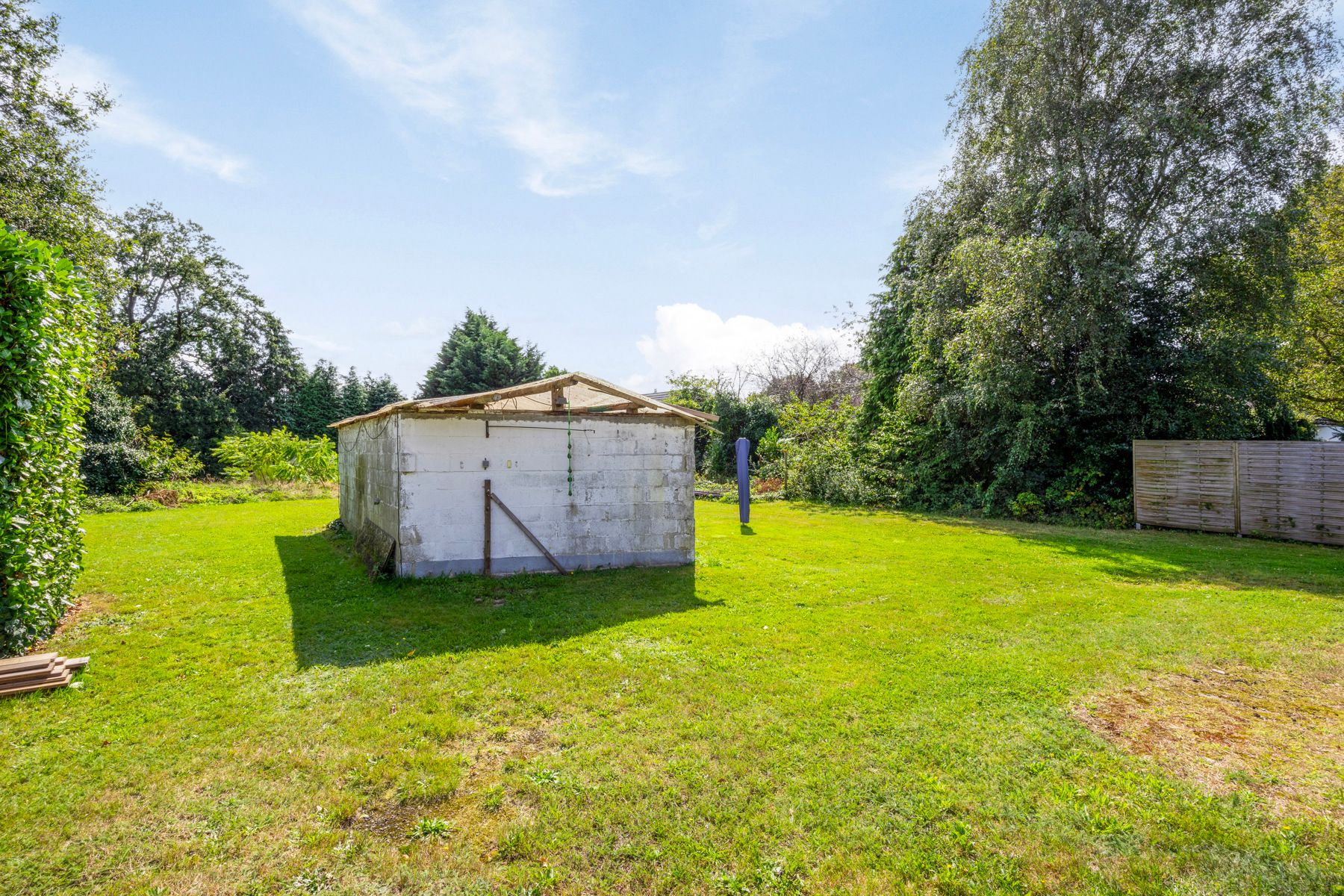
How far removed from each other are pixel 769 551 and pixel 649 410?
3.31m

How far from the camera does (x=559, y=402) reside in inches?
317

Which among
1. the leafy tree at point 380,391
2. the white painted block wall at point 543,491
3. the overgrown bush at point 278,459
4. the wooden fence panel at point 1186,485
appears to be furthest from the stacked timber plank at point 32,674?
the leafy tree at point 380,391

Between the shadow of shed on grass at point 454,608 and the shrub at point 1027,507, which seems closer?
the shadow of shed on grass at point 454,608

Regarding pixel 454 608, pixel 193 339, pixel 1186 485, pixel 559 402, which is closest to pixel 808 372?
pixel 1186 485

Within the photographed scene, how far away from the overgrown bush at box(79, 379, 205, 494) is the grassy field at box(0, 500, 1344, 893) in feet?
46.1

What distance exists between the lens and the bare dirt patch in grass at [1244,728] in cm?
309

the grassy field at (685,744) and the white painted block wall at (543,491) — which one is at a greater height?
the white painted block wall at (543,491)

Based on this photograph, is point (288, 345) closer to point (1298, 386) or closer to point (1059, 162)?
point (1059, 162)

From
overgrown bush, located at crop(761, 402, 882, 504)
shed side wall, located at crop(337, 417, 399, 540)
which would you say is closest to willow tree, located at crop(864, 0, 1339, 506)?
overgrown bush, located at crop(761, 402, 882, 504)

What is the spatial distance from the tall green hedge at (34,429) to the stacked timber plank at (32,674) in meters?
0.50

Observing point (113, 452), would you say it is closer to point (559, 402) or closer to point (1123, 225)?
point (559, 402)

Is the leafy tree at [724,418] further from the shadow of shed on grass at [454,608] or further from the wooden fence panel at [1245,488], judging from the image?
the shadow of shed on grass at [454,608]

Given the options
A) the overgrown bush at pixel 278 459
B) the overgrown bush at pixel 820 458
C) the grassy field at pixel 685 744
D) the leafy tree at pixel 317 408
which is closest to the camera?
the grassy field at pixel 685 744

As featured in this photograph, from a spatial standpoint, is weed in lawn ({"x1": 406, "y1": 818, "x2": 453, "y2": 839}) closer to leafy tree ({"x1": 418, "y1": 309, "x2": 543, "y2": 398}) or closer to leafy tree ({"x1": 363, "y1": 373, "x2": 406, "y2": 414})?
leafy tree ({"x1": 418, "y1": 309, "x2": 543, "y2": 398})
